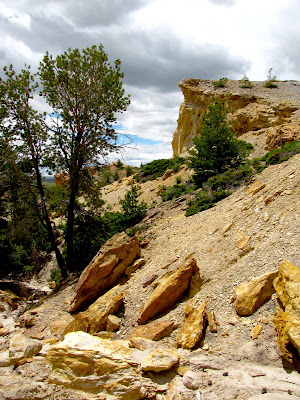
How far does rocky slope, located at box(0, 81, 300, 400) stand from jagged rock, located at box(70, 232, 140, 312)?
32 mm

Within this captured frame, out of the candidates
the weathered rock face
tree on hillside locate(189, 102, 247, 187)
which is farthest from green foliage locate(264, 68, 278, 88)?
tree on hillside locate(189, 102, 247, 187)

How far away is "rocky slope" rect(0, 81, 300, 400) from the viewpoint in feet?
11.4

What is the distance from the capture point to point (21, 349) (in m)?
4.93

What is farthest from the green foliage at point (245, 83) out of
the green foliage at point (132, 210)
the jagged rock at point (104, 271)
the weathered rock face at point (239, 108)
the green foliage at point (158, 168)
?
the jagged rock at point (104, 271)

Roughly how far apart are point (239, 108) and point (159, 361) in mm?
25712

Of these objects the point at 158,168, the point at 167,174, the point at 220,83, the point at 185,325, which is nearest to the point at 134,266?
the point at 185,325

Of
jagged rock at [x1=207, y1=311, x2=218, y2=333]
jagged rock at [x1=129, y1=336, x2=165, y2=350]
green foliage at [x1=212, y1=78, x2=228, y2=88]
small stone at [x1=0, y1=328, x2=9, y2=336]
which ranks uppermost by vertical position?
green foliage at [x1=212, y1=78, x2=228, y2=88]

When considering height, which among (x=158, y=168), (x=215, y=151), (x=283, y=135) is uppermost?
(x=158, y=168)

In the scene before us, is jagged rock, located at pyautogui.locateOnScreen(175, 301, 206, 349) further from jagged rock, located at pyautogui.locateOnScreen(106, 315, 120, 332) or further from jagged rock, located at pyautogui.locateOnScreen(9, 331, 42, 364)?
jagged rock, located at pyautogui.locateOnScreen(9, 331, 42, 364)

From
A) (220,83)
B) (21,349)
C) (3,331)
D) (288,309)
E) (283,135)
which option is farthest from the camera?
(220,83)

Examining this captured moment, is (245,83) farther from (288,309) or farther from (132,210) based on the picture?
(288,309)

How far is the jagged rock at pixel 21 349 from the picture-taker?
482 cm

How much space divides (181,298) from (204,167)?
10881mm

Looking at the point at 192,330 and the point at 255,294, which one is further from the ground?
Result: the point at 255,294
